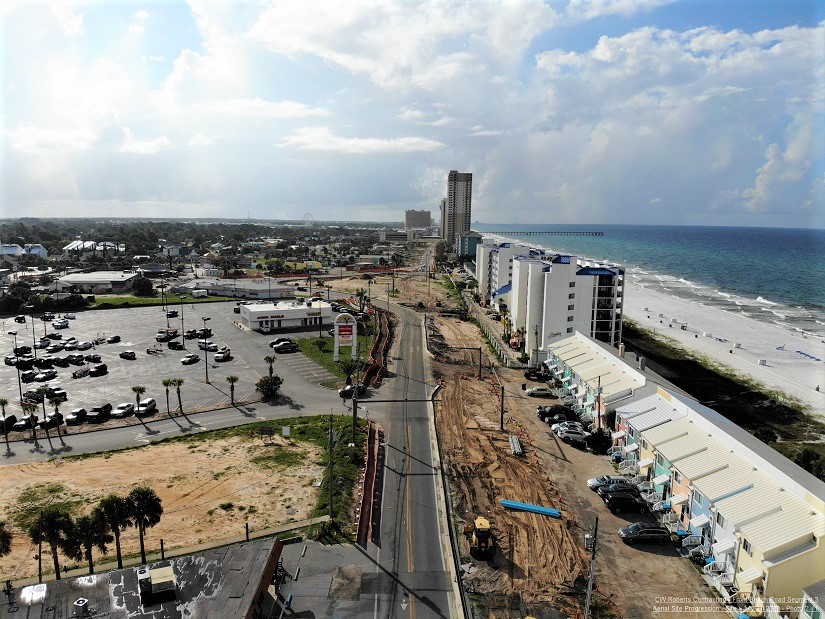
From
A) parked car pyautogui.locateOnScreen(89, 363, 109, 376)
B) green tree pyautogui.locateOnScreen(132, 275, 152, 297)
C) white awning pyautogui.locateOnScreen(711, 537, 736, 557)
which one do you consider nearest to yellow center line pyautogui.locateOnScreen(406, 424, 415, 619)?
white awning pyautogui.locateOnScreen(711, 537, 736, 557)

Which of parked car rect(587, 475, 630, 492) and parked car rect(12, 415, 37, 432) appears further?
parked car rect(12, 415, 37, 432)

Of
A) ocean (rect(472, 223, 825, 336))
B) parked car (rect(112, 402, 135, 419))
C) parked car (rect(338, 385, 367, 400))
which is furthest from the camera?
ocean (rect(472, 223, 825, 336))

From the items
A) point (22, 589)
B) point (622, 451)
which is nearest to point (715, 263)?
point (622, 451)

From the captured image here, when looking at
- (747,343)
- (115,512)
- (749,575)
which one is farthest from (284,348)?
(747,343)

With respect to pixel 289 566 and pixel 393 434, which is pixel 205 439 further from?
pixel 289 566

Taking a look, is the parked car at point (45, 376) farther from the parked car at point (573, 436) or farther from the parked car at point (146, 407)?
the parked car at point (573, 436)

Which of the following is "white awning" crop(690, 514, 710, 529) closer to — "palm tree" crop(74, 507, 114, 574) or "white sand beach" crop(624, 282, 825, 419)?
"palm tree" crop(74, 507, 114, 574)

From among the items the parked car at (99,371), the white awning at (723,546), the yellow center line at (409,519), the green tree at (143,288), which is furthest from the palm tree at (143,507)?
the green tree at (143,288)

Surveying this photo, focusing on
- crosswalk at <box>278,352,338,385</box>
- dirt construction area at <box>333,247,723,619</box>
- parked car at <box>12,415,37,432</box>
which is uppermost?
crosswalk at <box>278,352,338,385</box>
